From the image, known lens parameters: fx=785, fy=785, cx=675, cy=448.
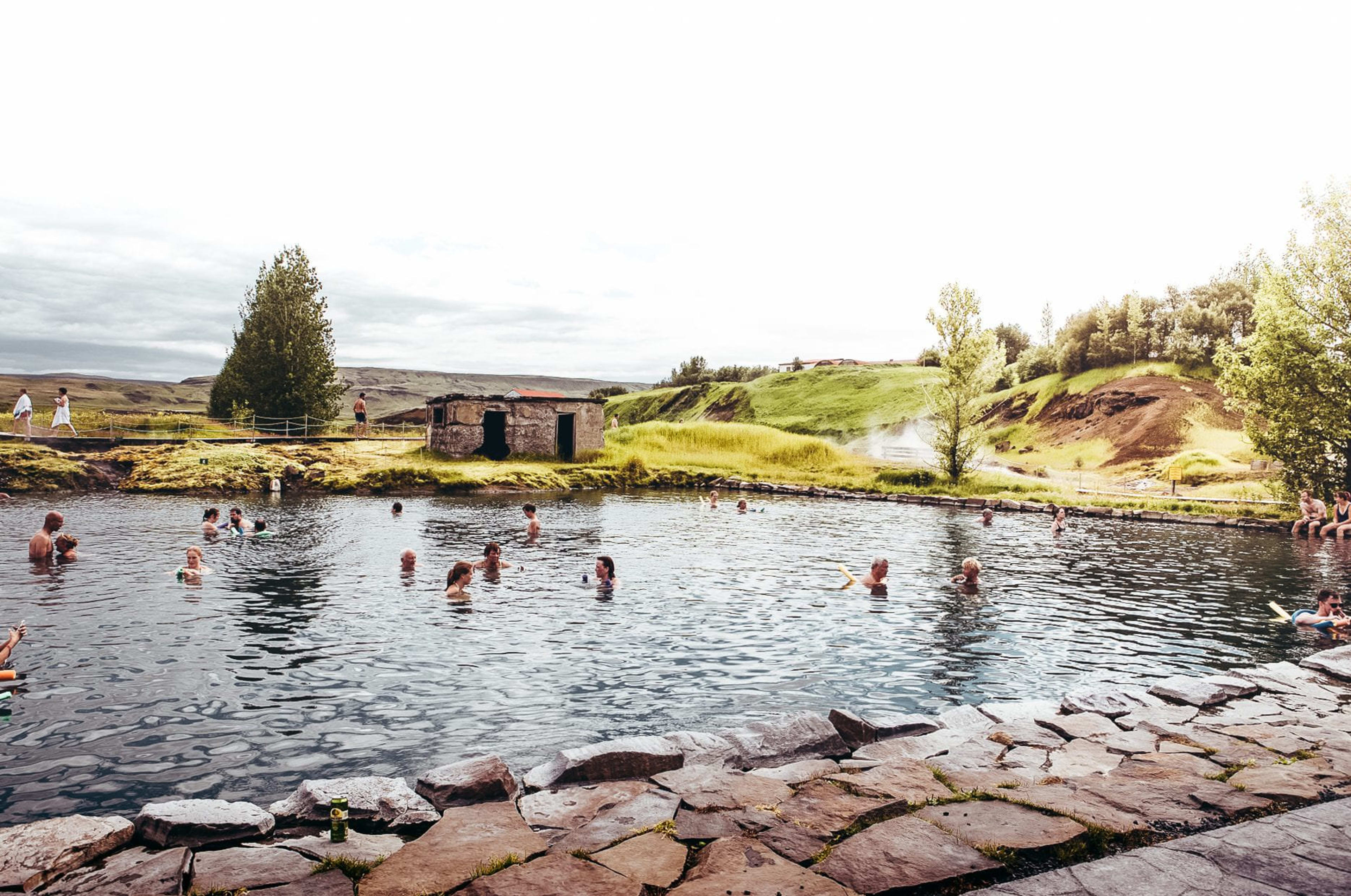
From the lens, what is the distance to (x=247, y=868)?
5.36 m

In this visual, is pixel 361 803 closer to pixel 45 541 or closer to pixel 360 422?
pixel 45 541

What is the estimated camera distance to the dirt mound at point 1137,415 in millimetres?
51000

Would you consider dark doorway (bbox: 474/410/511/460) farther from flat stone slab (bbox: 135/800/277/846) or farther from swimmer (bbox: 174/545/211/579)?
flat stone slab (bbox: 135/800/277/846)

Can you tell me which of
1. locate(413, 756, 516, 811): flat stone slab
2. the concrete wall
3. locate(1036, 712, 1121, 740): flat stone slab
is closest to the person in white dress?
the concrete wall

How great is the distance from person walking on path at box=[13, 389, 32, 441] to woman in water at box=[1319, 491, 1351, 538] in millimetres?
56117

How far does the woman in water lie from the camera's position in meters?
27.1

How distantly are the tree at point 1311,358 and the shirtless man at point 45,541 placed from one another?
131 feet

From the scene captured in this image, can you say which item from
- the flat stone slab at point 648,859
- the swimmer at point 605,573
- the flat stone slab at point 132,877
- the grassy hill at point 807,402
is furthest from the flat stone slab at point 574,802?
the grassy hill at point 807,402

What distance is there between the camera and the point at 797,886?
4785 millimetres

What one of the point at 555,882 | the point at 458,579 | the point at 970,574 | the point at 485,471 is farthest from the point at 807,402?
the point at 555,882

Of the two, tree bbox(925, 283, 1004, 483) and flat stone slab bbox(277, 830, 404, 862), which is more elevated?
tree bbox(925, 283, 1004, 483)

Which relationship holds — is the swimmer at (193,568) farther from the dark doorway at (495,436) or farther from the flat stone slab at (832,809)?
the dark doorway at (495,436)

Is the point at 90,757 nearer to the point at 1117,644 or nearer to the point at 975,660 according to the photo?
the point at 975,660

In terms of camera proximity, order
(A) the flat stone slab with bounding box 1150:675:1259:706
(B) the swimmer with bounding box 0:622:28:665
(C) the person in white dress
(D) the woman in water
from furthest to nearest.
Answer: (C) the person in white dress, (D) the woman in water, (B) the swimmer with bounding box 0:622:28:665, (A) the flat stone slab with bounding box 1150:675:1259:706
